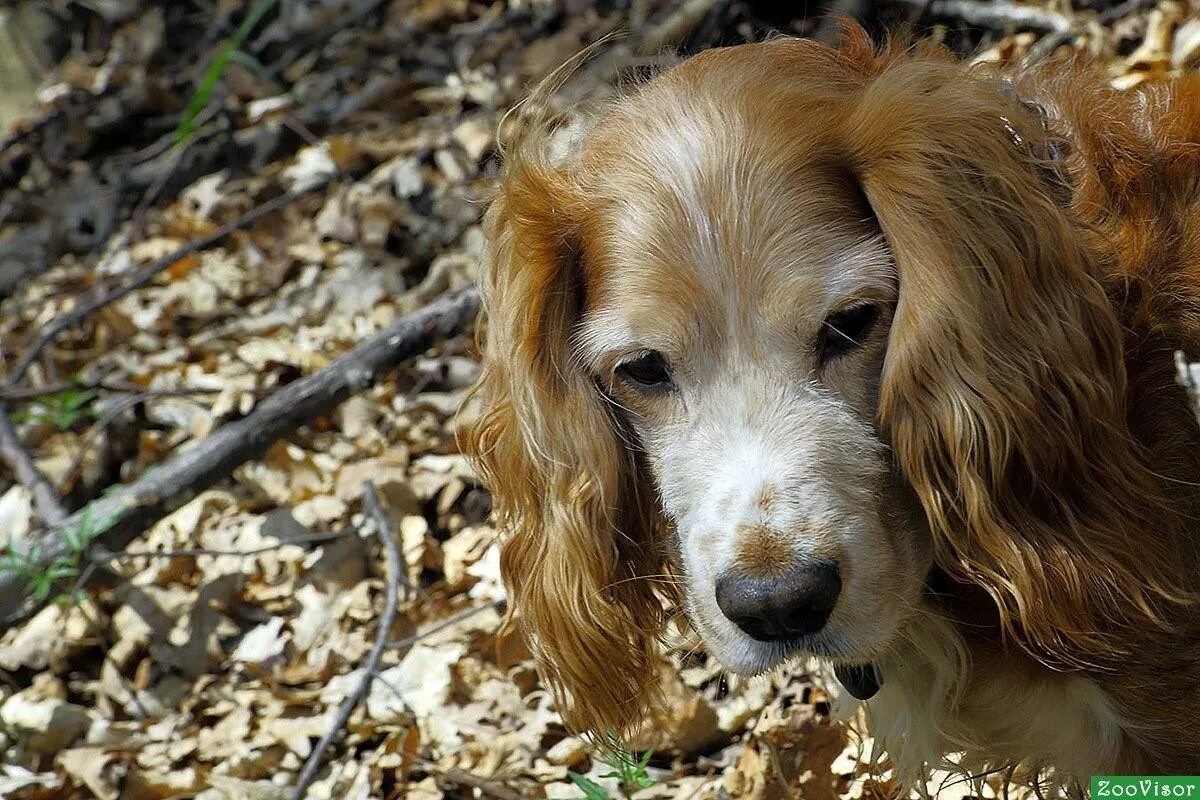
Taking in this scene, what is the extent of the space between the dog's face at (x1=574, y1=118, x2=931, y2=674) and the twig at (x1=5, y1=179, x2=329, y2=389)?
3989mm

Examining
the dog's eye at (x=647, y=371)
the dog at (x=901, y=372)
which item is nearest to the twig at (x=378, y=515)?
the dog at (x=901, y=372)

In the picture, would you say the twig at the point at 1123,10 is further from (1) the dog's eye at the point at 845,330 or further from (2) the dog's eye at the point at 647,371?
(2) the dog's eye at the point at 647,371

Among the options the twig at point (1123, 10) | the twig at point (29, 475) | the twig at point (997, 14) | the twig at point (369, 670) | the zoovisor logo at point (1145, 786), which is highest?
the twig at point (997, 14)

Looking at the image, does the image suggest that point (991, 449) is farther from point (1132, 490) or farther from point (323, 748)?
point (323, 748)

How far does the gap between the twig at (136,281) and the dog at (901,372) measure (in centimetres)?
369

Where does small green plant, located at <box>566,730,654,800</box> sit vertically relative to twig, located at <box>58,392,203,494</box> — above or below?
above

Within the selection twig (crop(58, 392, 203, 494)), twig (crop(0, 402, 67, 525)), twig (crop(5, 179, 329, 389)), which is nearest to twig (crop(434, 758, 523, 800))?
twig (crop(0, 402, 67, 525))

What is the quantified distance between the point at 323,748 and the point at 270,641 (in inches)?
35.3

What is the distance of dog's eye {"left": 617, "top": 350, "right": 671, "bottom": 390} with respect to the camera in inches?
104

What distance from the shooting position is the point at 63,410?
5.46 meters

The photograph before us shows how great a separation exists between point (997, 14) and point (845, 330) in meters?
3.34

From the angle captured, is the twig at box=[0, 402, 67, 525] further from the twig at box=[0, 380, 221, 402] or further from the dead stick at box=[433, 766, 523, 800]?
the dead stick at box=[433, 766, 523, 800]

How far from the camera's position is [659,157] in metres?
2.64

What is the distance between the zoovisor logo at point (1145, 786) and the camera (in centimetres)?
258
